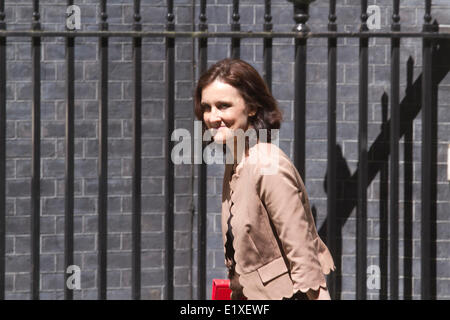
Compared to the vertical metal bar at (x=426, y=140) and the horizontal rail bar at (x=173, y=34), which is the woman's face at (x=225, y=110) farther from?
the vertical metal bar at (x=426, y=140)

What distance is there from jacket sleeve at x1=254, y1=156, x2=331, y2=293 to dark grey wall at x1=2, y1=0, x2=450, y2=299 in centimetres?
327

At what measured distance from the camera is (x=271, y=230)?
3.42m

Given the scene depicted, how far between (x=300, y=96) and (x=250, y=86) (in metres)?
1.00

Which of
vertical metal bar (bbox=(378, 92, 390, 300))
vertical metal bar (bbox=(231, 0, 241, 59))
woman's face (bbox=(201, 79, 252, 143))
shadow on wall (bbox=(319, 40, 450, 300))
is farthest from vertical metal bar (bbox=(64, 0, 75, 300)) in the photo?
vertical metal bar (bbox=(378, 92, 390, 300))

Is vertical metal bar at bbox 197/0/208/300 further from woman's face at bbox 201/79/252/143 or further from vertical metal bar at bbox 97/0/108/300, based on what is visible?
woman's face at bbox 201/79/252/143

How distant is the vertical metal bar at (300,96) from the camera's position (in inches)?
177

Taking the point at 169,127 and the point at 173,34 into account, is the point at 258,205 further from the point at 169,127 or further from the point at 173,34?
the point at 173,34

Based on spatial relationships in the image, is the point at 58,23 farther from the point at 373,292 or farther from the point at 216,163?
the point at 373,292

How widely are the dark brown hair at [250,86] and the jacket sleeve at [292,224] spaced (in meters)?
0.31

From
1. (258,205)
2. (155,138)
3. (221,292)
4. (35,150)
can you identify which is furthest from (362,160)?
(155,138)

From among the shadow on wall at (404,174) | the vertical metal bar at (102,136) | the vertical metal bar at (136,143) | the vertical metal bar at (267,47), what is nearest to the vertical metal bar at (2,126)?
the vertical metal bar at (102,136)

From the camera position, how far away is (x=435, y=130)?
652cm
